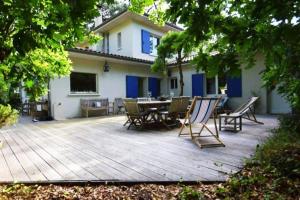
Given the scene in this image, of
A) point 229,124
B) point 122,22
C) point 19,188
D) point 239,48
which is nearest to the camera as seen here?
point 239,48

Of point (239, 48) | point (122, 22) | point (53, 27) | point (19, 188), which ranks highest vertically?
point (122, 22)

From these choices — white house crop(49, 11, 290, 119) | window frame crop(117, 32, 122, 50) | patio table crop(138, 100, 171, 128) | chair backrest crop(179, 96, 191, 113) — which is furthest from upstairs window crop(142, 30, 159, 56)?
chair backrest crop(179, 96, 191, 113)

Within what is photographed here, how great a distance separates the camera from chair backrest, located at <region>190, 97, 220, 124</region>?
5129 mm

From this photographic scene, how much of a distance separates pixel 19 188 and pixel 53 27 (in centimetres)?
201

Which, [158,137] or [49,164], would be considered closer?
[49,164]

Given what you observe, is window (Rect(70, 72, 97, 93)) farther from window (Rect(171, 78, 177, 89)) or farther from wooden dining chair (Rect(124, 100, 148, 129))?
wooden dining chair (Rect(124, 100, 148, 129))

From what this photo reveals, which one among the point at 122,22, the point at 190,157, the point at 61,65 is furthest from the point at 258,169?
the point at 122,22

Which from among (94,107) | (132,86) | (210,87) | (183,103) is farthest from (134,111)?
(210,87)

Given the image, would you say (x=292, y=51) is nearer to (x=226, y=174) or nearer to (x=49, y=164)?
(x=226, y=174)

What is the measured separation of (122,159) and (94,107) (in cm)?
789

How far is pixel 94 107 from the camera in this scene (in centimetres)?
1144

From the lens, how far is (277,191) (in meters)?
2.58

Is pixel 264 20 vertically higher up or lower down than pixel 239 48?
higher up

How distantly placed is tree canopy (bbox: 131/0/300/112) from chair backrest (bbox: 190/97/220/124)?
3.04 m
